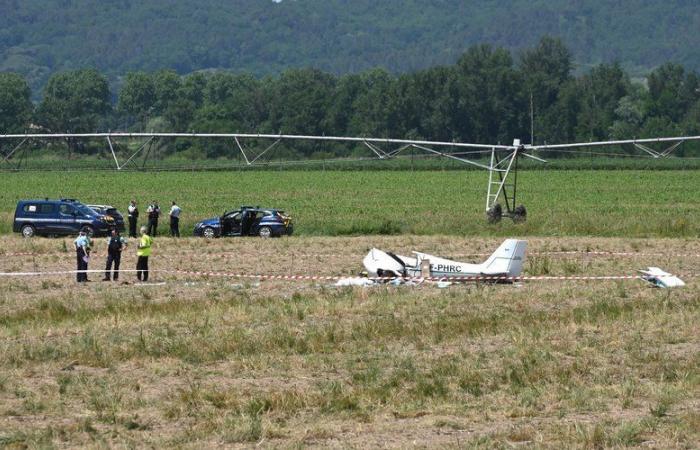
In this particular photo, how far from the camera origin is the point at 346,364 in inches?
802

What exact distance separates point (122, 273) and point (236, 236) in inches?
440

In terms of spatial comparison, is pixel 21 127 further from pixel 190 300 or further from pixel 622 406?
pixel 622 406

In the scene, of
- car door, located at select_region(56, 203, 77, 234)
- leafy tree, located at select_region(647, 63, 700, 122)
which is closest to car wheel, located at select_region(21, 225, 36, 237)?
car door, located at select_region(56, 203, 77, 234)

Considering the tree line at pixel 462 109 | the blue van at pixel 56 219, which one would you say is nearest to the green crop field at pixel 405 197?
the blue van at pixel 56 219

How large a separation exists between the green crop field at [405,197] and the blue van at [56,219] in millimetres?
2675

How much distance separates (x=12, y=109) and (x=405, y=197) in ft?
304

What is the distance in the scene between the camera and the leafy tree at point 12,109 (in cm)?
13888

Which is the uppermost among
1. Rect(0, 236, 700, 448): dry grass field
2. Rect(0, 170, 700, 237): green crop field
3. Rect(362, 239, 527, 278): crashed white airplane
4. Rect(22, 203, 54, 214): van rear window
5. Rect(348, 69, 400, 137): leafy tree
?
Rect(348, 69, 400, 137): leafy tree

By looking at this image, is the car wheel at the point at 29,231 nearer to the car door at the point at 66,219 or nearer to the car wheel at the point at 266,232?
the car door at the point at 66,219

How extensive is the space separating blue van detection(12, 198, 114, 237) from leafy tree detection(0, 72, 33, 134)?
303ft

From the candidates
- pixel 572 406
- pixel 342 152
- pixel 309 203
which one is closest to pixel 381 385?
pixel 572 406

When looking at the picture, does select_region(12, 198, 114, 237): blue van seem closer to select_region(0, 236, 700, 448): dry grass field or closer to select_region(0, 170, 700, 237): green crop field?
select_region(0, 170, 700, 237): green crop field

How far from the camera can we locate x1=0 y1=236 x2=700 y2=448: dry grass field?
53.5 feet

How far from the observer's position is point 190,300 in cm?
2742
